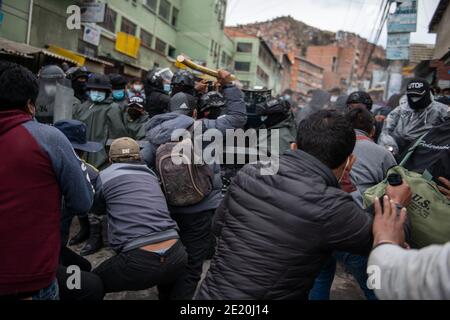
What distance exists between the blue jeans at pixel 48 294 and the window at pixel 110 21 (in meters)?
21.7

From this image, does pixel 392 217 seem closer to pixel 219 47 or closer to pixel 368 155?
pixel 368 155

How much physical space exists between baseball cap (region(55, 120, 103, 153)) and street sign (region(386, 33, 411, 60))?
11.1 metres

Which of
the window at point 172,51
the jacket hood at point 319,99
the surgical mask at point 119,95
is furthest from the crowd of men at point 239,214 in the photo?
the window at point 172,51

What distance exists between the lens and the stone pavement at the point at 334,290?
11.1 feet

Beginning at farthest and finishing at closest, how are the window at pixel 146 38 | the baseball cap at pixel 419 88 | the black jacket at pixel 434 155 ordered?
1. the window at pixel 146 38
2. the baseball cap at pixel 419 88
3. the black jacket at pixel 434 155

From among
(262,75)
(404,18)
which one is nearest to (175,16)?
(262,75)

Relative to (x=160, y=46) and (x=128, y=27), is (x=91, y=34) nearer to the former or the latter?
(x=128, y=27)

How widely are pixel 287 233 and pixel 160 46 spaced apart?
102 feet

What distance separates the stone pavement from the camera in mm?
3395

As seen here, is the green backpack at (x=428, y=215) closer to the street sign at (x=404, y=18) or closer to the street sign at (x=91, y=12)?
the street sign at (x=404, y=18)

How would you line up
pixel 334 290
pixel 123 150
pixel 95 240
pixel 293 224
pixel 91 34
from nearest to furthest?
pixel 293 224 → pixel 123 150 → pixel 334 290 → pixel 95 240 → pixel 91 34

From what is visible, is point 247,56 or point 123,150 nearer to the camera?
point 123,150

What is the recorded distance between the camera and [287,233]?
1553mm

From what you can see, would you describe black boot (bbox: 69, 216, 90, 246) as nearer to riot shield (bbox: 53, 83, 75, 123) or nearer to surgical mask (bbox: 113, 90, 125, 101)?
riot shield (bbox: 53, 83, 75, 123)
